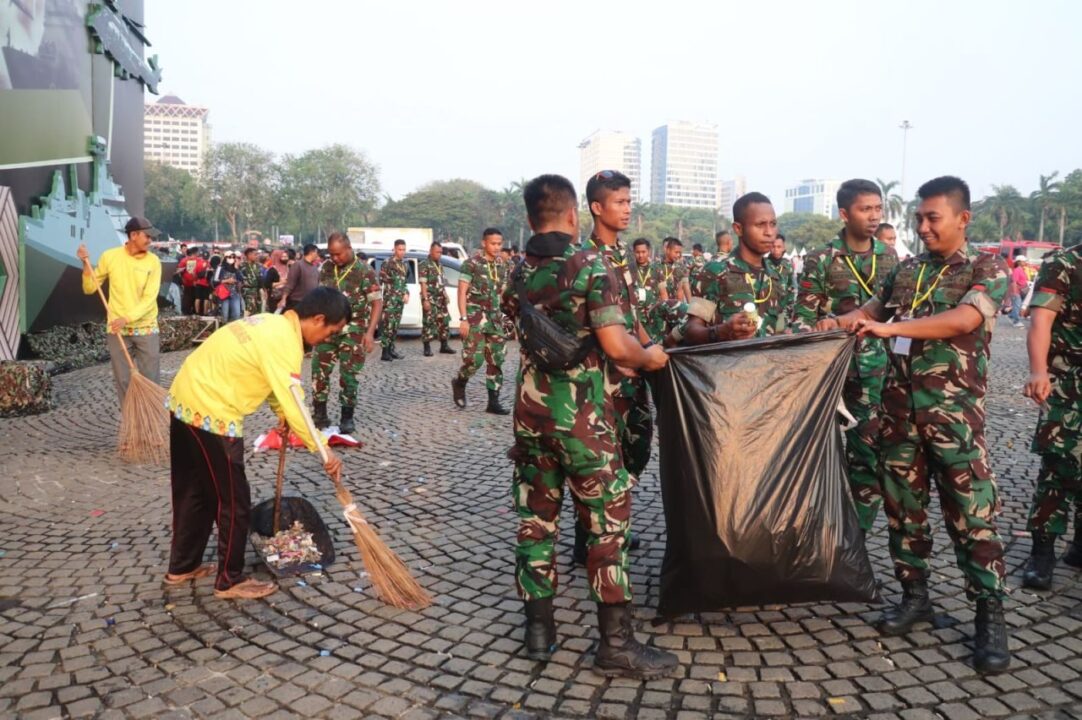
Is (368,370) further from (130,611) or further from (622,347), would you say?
(622,347)

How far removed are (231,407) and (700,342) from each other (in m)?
2.33

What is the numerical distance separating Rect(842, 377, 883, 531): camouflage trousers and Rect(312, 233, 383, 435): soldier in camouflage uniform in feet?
13.9

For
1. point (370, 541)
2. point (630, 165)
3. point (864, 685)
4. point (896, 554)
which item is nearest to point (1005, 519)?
point (896, 554)

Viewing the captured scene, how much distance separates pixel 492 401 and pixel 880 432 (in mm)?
5188

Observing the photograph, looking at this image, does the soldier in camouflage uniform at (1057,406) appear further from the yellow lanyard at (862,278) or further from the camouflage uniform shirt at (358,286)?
the camouflage uniform shirt at (358,286)

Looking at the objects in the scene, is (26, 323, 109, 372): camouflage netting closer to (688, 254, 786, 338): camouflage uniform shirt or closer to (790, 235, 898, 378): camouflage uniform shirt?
(688, 254, 786, 338): camouflage uniform shirt

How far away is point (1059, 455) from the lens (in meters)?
3.93

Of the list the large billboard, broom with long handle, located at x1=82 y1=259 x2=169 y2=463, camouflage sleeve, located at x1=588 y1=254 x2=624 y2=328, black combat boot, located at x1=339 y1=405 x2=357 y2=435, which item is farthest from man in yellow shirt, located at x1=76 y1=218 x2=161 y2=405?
camouflage sleeve, located at x1=588 y1=254 x2=624 y2=328

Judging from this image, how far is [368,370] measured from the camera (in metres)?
11.3

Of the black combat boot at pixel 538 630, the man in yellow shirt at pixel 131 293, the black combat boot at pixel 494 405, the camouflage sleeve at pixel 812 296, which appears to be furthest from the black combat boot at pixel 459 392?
the black combat boot at pixel 538 630

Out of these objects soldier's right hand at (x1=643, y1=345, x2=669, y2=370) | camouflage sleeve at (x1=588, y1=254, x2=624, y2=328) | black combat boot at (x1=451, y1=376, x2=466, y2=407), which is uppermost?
camouflage sleeve at (x1=588, y1=254, x2=624, y2=328)

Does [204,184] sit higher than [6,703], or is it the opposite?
[204,184]

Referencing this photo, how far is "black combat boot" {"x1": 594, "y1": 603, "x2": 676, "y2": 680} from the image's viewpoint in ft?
10.1

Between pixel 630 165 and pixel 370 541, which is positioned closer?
pixel 370 541
